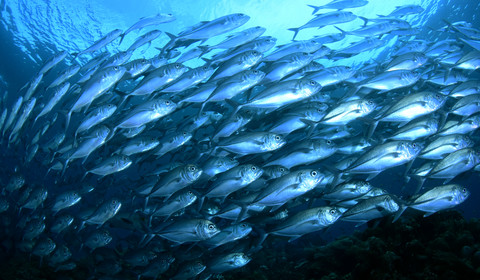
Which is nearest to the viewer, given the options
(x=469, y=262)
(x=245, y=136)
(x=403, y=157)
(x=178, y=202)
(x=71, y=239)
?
(x=469, y=262)

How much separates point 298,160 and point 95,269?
18.7ft

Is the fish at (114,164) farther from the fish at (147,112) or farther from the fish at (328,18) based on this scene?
the fish at (328,18)

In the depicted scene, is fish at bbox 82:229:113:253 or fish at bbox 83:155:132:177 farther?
fish at bbox 82:229:113:253

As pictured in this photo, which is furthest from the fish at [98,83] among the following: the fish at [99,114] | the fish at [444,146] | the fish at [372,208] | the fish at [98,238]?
the fish at [444,146]

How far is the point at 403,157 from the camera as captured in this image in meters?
3.75

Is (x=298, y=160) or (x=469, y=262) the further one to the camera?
(x=298, y=160)

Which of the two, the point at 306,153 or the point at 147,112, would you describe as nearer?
the point at 306,153

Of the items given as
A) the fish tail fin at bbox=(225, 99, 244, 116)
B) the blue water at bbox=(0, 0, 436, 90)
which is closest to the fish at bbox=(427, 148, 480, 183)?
the fish tail fin at bbox=(225, 99, 244, 116)

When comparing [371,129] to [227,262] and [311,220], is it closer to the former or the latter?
[311,220]

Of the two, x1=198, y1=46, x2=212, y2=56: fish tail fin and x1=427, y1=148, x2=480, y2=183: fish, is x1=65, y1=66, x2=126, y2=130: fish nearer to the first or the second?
x1=198, y1=46, x2=212, y2=56: fish tail fin

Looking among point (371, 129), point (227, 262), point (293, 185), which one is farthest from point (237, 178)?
point (371, 129)

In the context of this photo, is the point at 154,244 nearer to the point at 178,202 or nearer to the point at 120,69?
the point at 178,202

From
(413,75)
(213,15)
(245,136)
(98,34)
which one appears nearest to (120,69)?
(245,136)

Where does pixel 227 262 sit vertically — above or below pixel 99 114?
below
